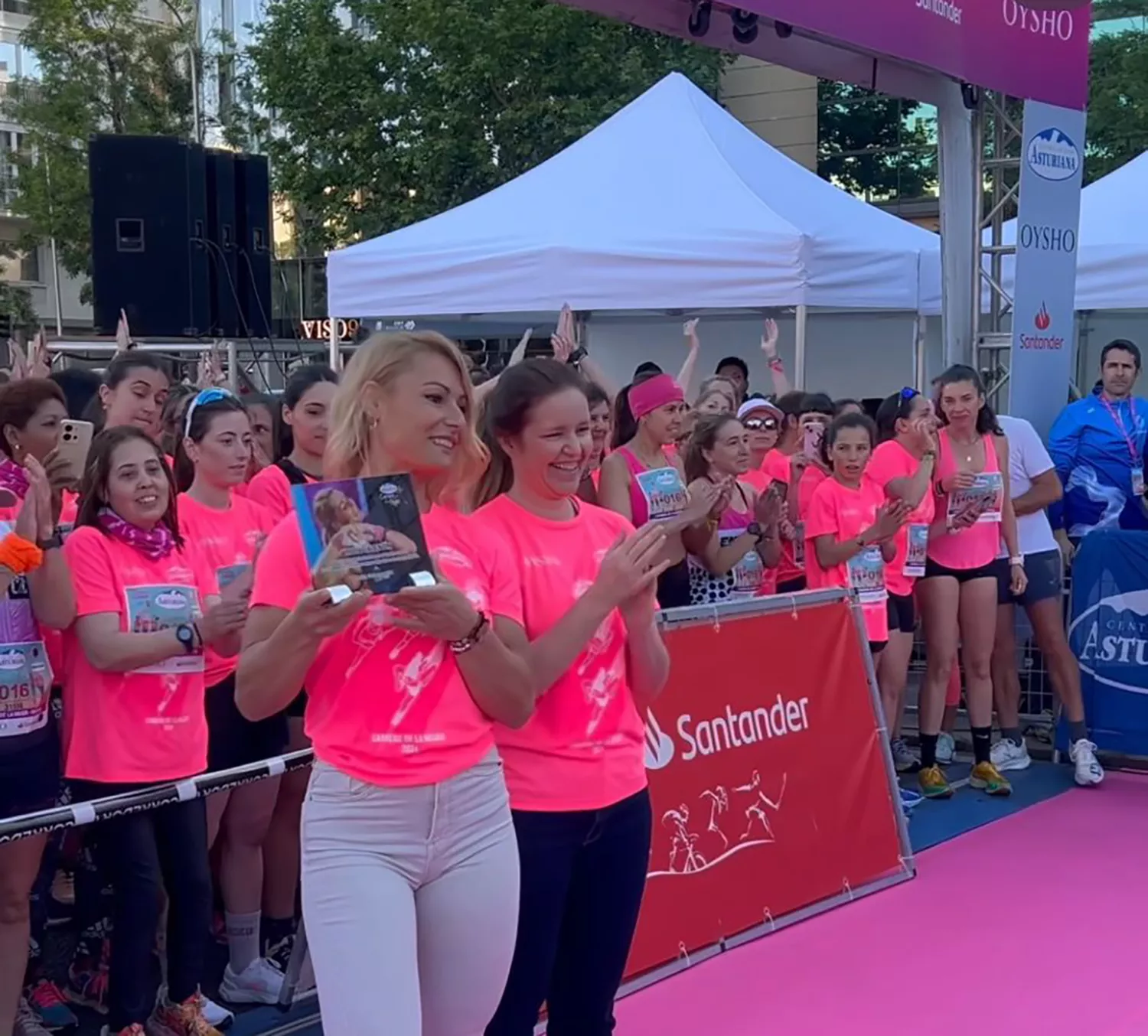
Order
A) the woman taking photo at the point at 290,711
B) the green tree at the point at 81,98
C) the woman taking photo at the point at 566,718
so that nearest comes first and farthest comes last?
the woman taking photo at the point at 566,718, the woman taking photo at the point at 290,711, the green tree at the point at 81,98

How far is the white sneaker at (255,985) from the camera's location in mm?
4480

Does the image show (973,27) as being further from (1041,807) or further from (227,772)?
(227,772)

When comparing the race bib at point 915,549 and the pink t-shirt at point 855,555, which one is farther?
the race bib at point 915,549

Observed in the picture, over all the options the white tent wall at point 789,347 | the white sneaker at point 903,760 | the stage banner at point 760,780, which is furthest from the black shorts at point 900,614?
the white tent wall at point 789,347

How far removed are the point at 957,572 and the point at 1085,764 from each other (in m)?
1.18

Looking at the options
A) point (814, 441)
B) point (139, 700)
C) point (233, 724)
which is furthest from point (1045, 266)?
point (139, 700)

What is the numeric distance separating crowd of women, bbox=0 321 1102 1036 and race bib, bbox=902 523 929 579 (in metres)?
0.01

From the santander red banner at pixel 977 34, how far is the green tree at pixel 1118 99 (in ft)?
42.8

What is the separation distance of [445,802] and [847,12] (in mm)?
6611

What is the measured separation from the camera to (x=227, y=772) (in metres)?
3.86

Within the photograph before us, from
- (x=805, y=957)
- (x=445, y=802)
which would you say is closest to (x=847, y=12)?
(x=805, y=957)

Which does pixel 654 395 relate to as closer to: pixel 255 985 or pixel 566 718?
pixel 255 985

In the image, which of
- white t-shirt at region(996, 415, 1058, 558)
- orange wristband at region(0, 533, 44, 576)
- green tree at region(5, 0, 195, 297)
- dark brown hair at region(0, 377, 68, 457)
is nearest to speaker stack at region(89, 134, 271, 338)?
white t-shirt at region(996, 415, 1058, 558)

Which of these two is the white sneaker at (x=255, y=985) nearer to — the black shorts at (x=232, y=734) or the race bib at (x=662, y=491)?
the black shorts at (x=232, y=734)
